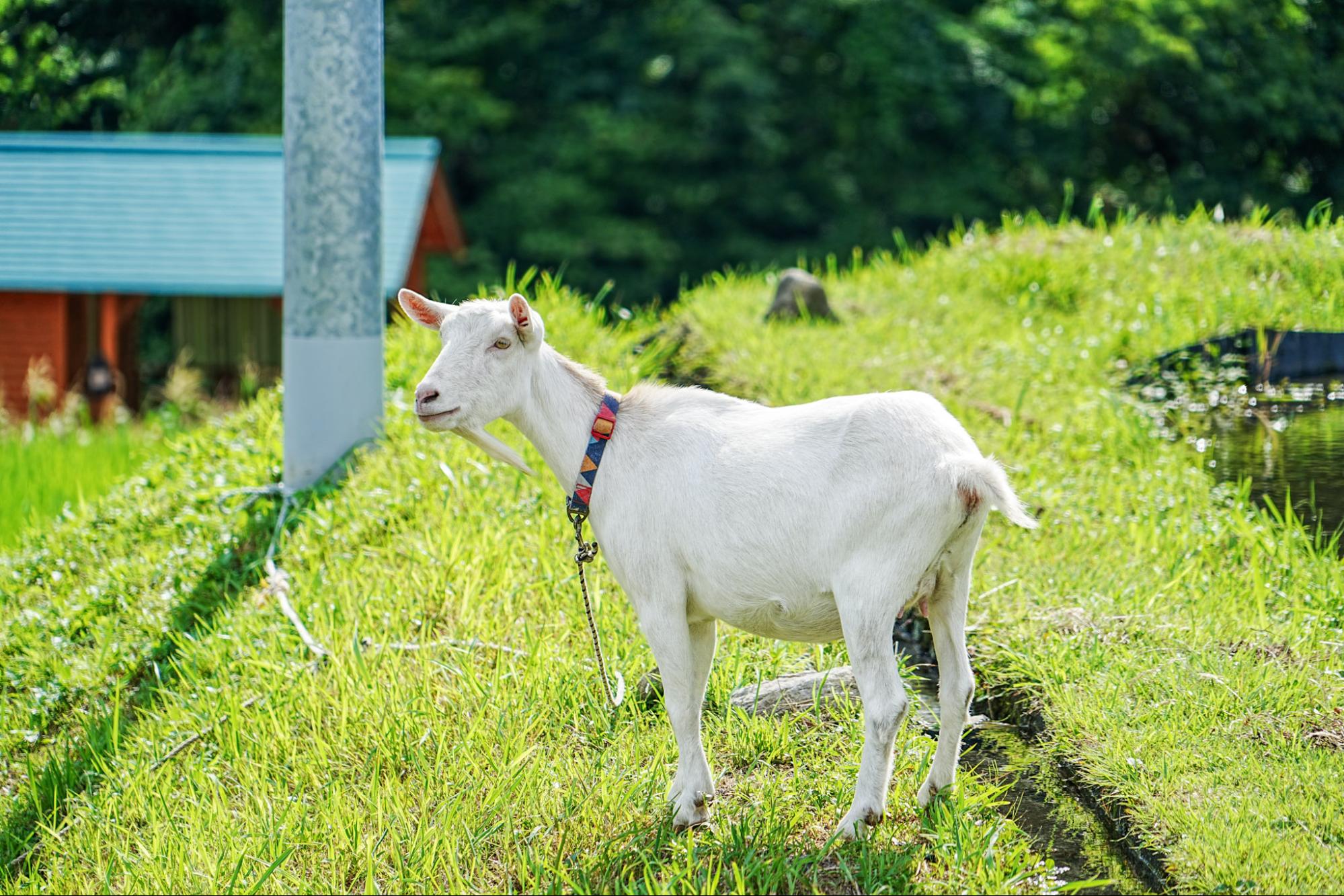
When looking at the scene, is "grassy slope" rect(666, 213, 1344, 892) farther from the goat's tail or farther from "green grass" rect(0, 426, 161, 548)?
"green grass" rect(0, 426, 161, 548)

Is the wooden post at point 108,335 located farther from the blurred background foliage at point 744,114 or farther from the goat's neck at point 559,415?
the goat's neck at point 559,415

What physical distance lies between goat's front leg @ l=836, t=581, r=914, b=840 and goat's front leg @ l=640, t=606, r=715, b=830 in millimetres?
452

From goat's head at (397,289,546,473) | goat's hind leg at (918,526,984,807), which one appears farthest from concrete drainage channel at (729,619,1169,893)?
goat's head at (397,289,546,473)

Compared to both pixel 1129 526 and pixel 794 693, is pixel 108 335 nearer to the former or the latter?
pixel 1129 526

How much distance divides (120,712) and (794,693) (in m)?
2.63

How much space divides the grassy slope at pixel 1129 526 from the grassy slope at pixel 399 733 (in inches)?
21.5

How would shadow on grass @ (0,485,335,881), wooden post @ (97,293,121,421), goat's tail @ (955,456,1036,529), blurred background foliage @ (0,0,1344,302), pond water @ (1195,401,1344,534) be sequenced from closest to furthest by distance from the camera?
goat's tail @ (955,456,1036,529), shadow on grass @ (0,485,335,881), pond water @ (1195,401,1344,534), wooden post @ (97,293,121,421), blurred background foliage @ (0,0,1344,302)

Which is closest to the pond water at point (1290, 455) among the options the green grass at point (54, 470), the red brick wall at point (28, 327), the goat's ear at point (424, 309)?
the goat's ear at point (424, 309)

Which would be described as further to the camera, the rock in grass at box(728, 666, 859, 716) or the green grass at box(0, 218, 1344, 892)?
the rock in grass at box(728, 666, 859, 716)

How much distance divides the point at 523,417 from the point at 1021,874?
1724 millimetres

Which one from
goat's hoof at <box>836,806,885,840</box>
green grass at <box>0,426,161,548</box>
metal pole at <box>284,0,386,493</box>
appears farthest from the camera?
green grass at <box>0,426,161,548</box>

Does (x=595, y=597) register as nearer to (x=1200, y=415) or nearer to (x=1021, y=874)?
(x=1021, y=874)

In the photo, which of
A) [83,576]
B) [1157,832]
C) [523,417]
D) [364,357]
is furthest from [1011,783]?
[83,576]

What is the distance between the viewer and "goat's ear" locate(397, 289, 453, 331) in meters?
3.43
